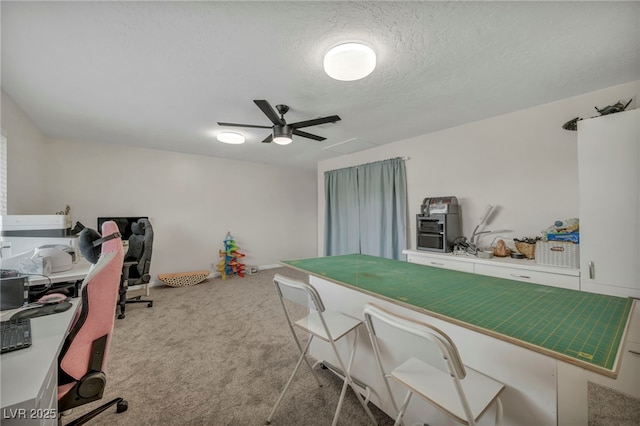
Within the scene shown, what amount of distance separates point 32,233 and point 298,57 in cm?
254

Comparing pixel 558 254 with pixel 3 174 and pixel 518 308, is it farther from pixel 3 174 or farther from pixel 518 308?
pixel 3 174

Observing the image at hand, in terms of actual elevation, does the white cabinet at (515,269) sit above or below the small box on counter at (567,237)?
below

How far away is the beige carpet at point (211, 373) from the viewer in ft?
4.81

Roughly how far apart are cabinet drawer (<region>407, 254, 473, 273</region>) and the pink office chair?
260cm

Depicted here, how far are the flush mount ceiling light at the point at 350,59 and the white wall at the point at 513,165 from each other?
1645 mm

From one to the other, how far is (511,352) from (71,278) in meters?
2.65

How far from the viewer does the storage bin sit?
194cm

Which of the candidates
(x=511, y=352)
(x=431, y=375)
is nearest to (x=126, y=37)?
(x=431, y=375)

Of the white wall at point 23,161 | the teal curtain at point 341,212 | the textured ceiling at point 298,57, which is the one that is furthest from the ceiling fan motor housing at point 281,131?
the white wall at point 23,161

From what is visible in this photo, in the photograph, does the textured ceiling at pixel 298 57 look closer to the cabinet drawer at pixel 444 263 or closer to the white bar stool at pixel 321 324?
the white bar stool at pixel 321 324

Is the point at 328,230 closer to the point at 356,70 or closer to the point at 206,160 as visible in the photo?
the point at 206,160

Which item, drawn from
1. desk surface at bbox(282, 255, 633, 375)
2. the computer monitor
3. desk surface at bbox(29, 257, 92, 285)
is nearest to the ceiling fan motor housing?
desk surface at bbox(282, 255, 633, 375)

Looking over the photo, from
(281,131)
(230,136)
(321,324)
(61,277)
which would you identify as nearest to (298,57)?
(281,131)

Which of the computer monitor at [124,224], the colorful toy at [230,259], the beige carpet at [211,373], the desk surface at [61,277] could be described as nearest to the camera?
the beige carpet at [211,373]
